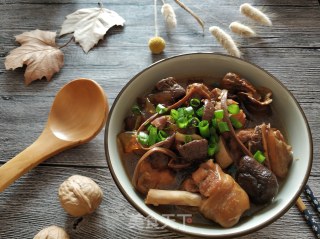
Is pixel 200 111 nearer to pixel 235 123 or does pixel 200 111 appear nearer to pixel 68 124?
pixel 235 123

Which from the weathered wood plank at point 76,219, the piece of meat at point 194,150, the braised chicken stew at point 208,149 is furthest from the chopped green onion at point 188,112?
the weathered wood plank at point 76,219

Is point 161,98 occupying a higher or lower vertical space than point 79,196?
higher

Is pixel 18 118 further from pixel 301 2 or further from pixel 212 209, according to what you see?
pixel 301 2

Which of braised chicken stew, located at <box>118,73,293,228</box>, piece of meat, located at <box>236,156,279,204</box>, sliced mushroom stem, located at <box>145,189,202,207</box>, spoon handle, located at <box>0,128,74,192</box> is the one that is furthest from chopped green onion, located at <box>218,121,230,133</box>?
spoon handle, located at <box>0,128,74,192</box>

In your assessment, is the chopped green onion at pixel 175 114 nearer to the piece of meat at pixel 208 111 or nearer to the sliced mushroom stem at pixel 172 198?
the piece of meat at pixel 208 111

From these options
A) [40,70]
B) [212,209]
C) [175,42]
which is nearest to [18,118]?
[40,70]

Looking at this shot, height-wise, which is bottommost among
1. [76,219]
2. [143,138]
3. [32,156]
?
[76,219]

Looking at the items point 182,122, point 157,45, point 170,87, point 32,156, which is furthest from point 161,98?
point 32,156
